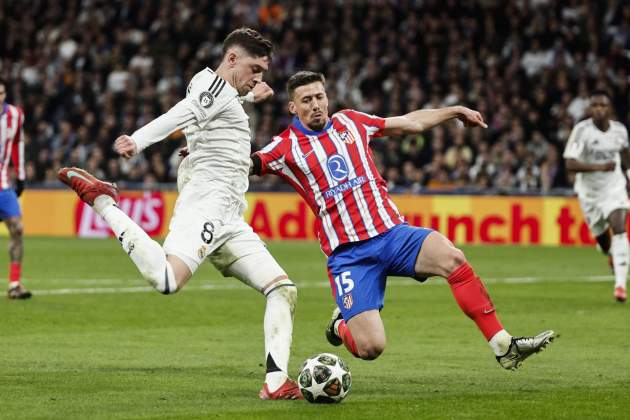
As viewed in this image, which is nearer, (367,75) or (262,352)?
(262,352)

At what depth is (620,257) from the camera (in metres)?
15.0

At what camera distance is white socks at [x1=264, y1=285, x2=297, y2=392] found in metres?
7.83

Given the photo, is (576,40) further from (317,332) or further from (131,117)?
(317,332)

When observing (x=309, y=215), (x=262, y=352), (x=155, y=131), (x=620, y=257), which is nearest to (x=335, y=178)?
(x=155, y=131)

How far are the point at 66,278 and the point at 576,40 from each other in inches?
567

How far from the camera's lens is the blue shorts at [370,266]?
844 cm

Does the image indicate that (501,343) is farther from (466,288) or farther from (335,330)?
(335,330)

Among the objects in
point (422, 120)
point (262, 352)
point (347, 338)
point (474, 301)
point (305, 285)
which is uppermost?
point (422, 120)

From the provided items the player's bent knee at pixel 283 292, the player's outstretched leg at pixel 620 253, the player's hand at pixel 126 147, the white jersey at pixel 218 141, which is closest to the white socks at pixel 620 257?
the player's outstretched leg at pixel 620 253

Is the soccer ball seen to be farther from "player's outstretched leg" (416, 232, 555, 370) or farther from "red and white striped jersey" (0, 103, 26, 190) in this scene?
"red and white striped jersey" (0, 103, 26, 190)

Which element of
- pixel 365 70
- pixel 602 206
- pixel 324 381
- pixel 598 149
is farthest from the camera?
pixel 365 70

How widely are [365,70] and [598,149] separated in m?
13.9

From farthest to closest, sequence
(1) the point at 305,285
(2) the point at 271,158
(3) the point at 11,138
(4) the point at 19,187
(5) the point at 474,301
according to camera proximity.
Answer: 1. (1) the point at 305,285
2. (4) the point at 19,187
3. (3) the point at 11,138
4. (2) the point at 271,158
5. (5) the point at 474,301

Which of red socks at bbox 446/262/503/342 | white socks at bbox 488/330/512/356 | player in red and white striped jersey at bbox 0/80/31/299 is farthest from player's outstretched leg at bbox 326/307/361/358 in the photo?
player in red and white striped jersey at bbox 0/80/31/299
